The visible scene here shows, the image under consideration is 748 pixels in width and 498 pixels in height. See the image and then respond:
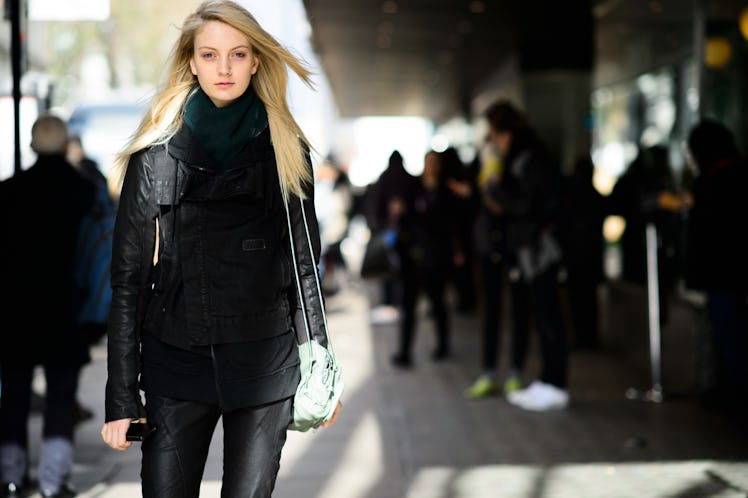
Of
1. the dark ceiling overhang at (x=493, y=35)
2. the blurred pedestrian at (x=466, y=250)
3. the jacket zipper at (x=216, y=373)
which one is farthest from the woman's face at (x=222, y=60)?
the blurred pedestrian at (x=466, y=250)

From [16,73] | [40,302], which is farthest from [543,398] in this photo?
[16,73]

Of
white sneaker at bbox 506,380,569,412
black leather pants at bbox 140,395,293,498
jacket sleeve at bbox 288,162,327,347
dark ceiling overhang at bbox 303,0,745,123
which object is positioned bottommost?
white sneaker at bbox 506,380,569,412

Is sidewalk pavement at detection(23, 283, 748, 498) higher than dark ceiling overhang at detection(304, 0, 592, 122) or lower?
lower

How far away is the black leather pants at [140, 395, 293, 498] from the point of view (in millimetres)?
3127

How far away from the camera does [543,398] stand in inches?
321

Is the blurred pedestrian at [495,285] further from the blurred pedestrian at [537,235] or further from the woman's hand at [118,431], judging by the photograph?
the woman's hand at [118,431]

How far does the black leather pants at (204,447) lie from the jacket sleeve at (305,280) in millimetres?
222

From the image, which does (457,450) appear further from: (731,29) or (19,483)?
(731,29)

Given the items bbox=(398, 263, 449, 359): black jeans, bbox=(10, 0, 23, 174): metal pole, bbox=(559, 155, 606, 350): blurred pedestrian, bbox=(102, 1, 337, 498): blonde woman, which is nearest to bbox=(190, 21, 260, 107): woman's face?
bbox=(102, 1, 337, 498): blonde woman

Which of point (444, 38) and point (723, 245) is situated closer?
point (723, 245)

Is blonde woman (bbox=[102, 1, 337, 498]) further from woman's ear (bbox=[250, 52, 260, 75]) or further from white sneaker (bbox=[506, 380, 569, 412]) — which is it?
white sneaker (bbox=[506, 380, 569, 412])

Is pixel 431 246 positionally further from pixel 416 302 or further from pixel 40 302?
pixel 40 302

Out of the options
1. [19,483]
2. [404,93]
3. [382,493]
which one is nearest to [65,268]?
[19,483]

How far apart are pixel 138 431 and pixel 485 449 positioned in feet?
13.4
